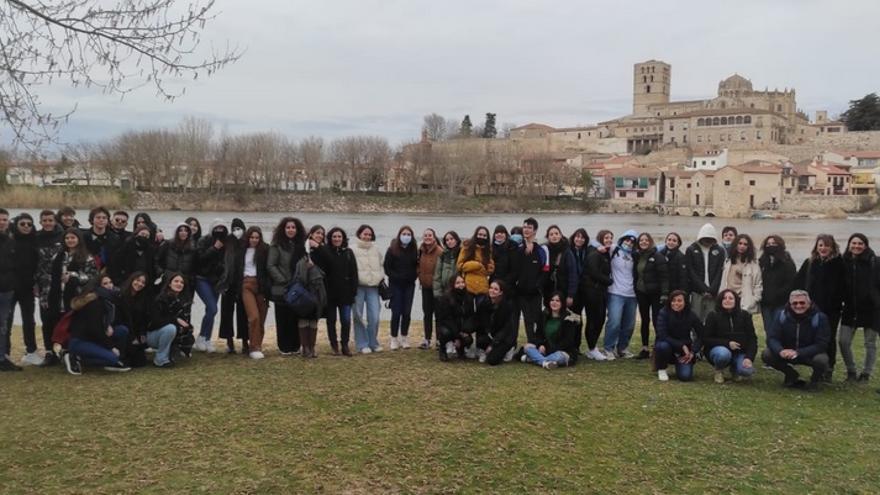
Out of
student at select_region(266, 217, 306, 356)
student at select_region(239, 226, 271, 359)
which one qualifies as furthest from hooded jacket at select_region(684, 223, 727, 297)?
student at select_region(239, 226, 271, 359)

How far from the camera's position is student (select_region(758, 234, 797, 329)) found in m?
7.87

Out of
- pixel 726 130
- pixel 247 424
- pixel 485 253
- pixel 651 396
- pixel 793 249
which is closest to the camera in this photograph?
pixel 247 424

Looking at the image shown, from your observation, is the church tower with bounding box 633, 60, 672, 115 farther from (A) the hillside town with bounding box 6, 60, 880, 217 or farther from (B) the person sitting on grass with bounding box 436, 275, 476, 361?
(B) the person sitting on grass with bounding box 436, 275, 476, 361

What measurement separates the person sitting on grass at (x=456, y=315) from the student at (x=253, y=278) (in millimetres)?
2136

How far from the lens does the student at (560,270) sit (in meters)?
8.15

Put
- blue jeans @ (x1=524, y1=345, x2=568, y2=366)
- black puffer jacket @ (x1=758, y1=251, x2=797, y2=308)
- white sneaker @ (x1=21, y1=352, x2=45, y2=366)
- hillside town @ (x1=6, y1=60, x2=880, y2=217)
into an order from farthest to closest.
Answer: hillside town @ (x1=6, y1=60, x2=880, y2=217) → black puffer jacket @ (x1=758, y1=251, x2=797, y2=308) → blue jeans @ (x1=524, y1=345, x2=568, y2=366) → white sneaker @ (x1=21, y1=352, x2=45, y2=366)

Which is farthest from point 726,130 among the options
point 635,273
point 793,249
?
point 635,273

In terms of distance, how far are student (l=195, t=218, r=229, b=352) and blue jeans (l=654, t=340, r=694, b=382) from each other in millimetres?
5205

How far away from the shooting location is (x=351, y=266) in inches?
326

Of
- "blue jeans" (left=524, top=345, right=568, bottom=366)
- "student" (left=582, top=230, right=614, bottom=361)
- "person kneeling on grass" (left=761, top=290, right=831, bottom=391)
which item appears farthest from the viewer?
"student" (left=582, top=230, right=614, bottom=361)

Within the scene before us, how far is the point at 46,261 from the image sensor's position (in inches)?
290

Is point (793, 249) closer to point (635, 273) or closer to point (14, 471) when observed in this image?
point (635, 273)

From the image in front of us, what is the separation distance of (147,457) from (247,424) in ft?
2.87

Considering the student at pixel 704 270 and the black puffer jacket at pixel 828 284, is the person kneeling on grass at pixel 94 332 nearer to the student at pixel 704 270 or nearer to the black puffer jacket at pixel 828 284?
the student at pixel 704 270
